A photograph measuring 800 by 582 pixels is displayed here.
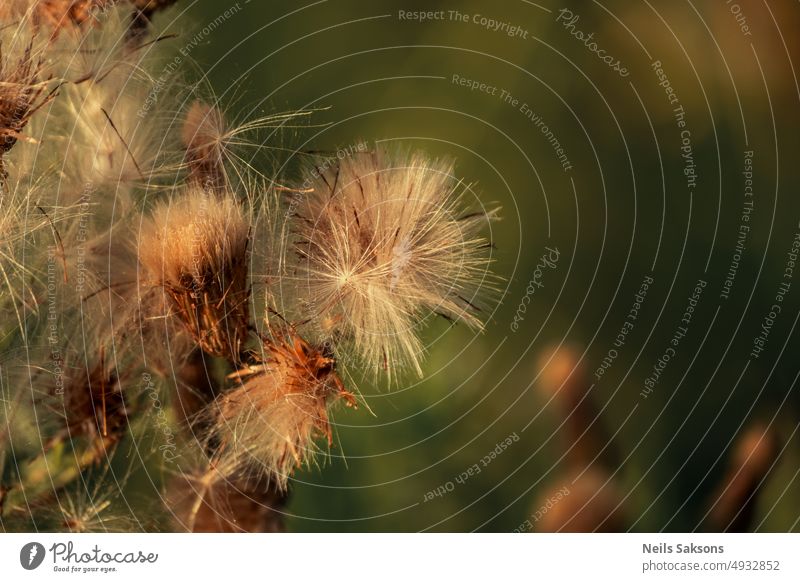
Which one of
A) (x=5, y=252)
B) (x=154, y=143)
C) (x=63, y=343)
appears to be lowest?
(x=63, y=343)

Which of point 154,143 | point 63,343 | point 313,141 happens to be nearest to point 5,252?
point 63,343

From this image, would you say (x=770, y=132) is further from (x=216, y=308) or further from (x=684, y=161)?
(x=216, y=308)
